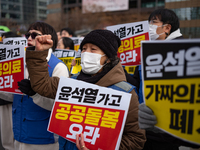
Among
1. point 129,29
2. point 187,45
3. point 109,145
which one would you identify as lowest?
point 109,145

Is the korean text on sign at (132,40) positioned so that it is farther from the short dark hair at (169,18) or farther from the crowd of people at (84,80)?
the crowd of people at (84,80)

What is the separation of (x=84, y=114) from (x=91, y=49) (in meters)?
0.62

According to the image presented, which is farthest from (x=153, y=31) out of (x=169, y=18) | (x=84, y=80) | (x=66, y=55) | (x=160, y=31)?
(x=66, y=55)

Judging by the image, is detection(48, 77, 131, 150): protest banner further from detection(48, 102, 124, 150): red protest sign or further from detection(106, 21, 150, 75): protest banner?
detection(106, 21, 150, 75): protest banner

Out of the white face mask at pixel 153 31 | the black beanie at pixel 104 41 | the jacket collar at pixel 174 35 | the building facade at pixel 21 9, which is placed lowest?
the black beanie at pixel 104 41

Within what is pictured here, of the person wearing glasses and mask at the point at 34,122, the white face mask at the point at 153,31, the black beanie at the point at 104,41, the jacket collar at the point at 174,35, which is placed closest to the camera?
the black beanie at the point at 104,41

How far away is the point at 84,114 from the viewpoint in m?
1.68

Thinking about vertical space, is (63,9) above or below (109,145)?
above

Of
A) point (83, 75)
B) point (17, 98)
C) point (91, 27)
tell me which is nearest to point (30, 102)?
point (17, 98)

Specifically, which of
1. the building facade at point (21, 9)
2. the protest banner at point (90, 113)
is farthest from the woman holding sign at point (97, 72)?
the building facade at point (21, 9)

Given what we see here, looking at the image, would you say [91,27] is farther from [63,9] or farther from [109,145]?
[109,145]

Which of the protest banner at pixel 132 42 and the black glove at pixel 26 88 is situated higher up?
the protest banner at pixel 132 42

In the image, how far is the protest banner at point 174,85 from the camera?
1189mm

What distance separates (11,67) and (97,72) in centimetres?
102
